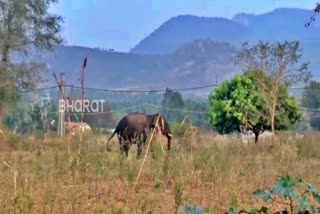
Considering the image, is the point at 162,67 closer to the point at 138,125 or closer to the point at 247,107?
the point at 247,107

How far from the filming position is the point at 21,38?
28.0 metres

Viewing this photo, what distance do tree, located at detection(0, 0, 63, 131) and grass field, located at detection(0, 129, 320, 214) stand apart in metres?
16.7

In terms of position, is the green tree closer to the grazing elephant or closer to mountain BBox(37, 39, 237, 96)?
the grazing elephant

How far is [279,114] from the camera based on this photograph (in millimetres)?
28250

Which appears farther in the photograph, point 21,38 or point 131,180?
point 21,38

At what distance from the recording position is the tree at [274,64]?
27344 millimetres

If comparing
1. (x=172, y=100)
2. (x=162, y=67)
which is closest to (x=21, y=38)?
(x=172, y=100)

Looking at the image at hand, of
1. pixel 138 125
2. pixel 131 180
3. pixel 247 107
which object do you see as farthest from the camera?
pixel 247 107

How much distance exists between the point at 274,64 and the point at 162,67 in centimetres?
8637

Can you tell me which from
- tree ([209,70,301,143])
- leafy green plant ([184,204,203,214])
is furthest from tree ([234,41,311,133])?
leafy green plant ([184,204,203,214])

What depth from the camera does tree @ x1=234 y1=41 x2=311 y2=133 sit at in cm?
2734

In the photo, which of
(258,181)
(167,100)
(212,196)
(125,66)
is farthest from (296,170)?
(125,66)

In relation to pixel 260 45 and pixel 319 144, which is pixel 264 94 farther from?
pixel 319 144

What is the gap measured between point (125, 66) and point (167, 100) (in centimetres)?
6129
